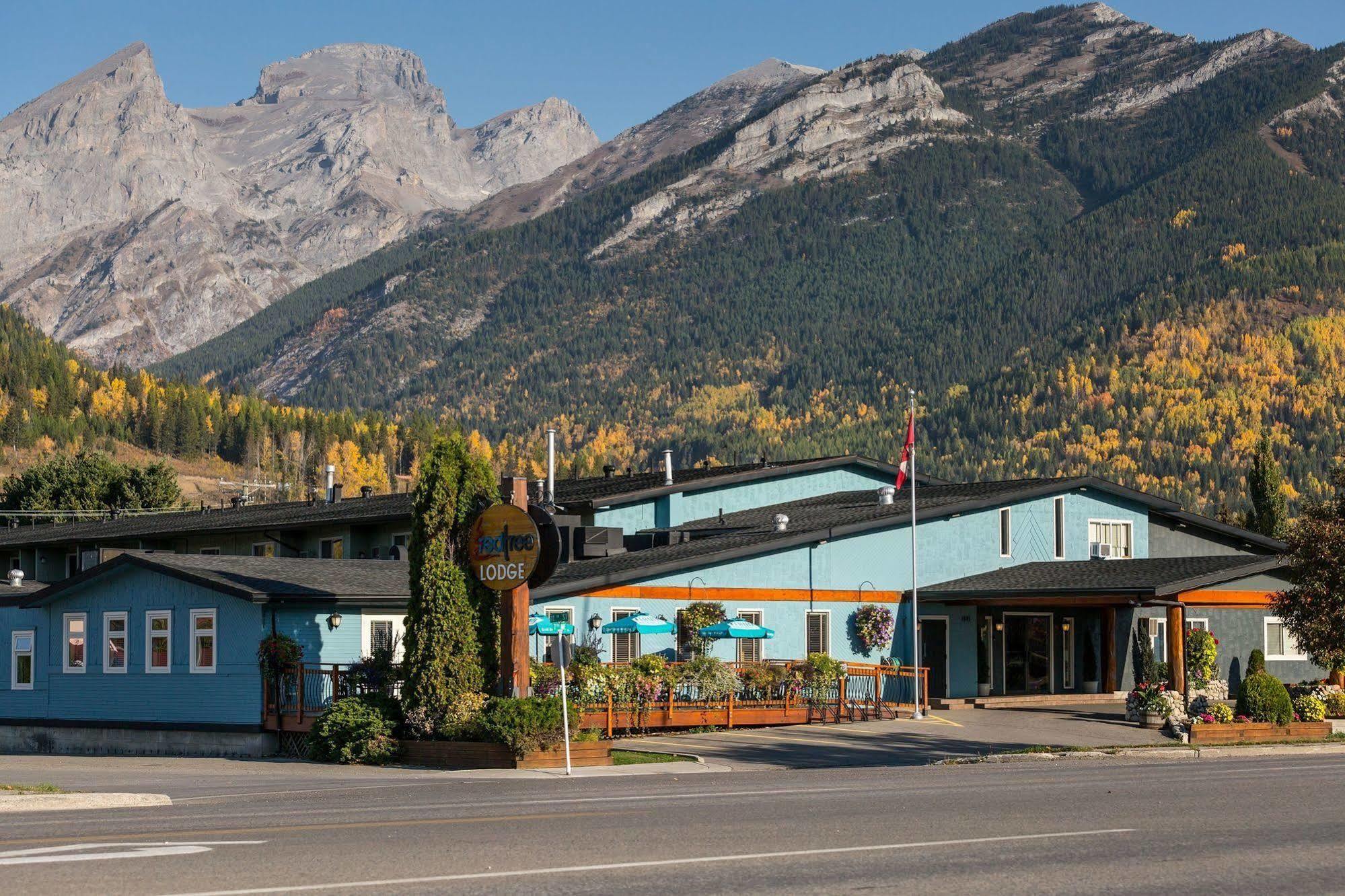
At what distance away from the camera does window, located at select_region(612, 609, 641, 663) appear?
42438 mm

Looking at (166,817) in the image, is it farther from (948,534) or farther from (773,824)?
(948,534)

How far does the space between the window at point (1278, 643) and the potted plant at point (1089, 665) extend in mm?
4909

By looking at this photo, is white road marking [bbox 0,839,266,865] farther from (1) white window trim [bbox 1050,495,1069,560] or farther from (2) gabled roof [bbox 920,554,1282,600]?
Result: (1) white window trim [bbox 1050,495,1069,560]

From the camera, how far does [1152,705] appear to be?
1545 inches

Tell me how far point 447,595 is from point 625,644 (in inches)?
419

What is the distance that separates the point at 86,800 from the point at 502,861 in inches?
376

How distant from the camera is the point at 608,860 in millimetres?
14242

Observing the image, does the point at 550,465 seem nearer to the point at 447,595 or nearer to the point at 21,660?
the point at 21,660

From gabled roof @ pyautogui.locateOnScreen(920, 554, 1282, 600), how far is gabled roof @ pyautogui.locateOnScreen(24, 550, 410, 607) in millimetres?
15738

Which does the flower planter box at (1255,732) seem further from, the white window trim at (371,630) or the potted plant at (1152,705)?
the white window trim at (371,630)

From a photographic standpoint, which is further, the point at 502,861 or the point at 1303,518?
the point at 1303,518

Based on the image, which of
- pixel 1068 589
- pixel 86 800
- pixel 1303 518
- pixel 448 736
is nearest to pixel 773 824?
pixel 86 800

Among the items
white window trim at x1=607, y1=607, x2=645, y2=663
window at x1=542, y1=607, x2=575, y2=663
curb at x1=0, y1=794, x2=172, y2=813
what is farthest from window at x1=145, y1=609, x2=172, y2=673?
curb at x1=0, y1=794, x2=172, y2=813

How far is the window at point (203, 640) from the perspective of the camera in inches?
1512
